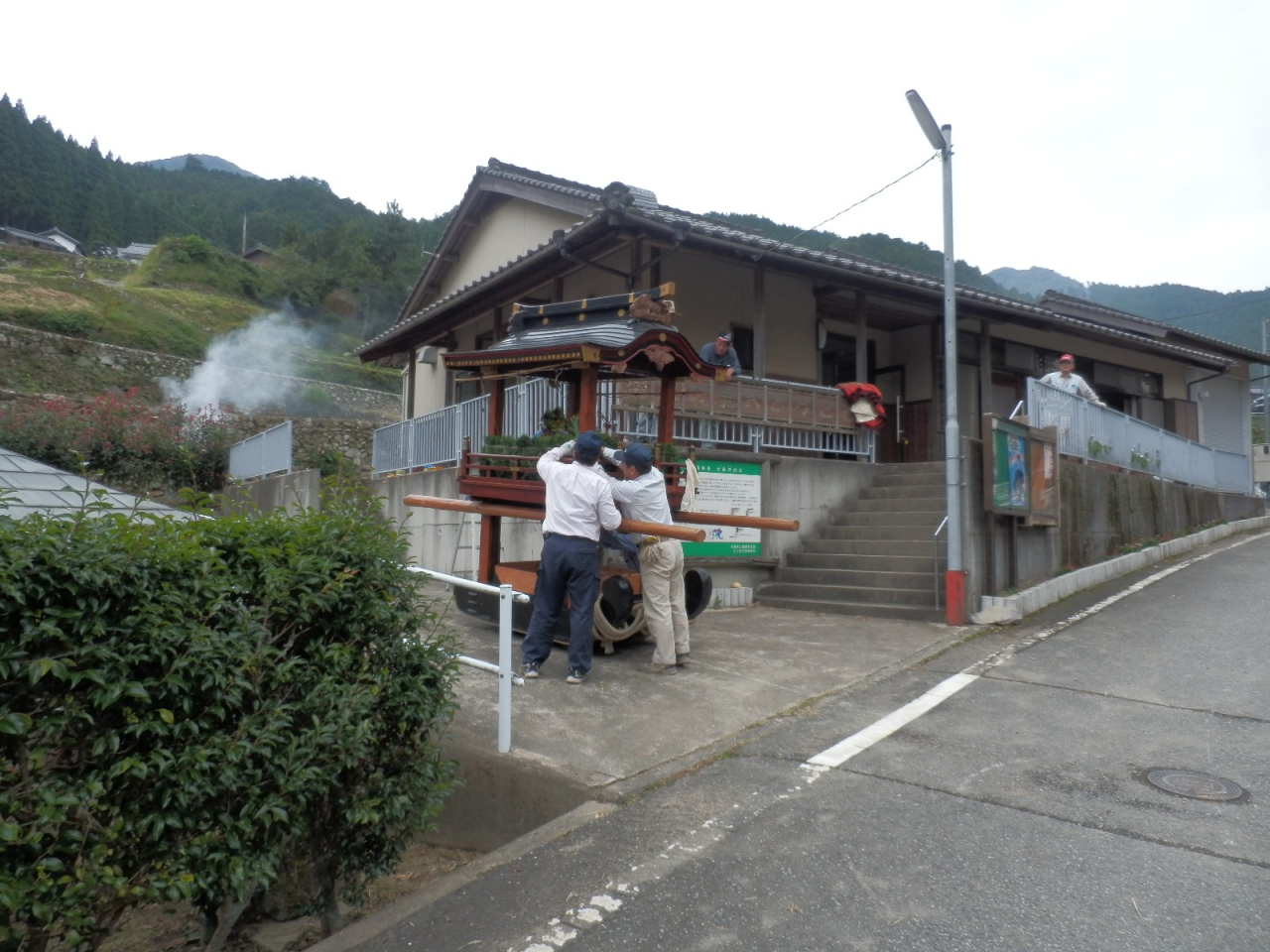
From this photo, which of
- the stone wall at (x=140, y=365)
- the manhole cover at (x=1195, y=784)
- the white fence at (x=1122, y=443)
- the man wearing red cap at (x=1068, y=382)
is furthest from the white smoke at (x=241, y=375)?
the manhole cover at (x=1195, y=784)

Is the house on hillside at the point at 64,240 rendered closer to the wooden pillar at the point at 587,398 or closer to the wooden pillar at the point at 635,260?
the wooden pillar at the point at 635,260

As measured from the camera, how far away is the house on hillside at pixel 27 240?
164ft

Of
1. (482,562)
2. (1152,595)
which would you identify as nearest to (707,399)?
(482,562)

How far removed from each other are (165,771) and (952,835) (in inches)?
125

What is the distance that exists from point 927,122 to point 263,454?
1565cm

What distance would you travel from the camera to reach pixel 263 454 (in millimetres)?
19422

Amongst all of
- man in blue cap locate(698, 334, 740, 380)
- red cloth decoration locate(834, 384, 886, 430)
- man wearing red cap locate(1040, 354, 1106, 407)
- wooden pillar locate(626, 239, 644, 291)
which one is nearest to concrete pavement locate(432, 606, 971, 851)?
man in blue cap locate(698, 334, 740, 380)

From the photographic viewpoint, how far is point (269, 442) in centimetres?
1900

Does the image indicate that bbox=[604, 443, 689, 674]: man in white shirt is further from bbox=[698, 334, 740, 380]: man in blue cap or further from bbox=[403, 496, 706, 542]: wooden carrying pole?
bbox=[698, 334, 740, 380]: man in blue cap

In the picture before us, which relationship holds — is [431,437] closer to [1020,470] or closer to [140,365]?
[1020,470]

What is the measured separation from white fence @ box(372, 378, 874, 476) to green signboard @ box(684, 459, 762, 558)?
67 centimetres

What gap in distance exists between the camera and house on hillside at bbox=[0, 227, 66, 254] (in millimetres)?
49906

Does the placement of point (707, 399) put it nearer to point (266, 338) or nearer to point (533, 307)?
point (533, 307)

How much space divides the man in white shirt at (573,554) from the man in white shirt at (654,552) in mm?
365
